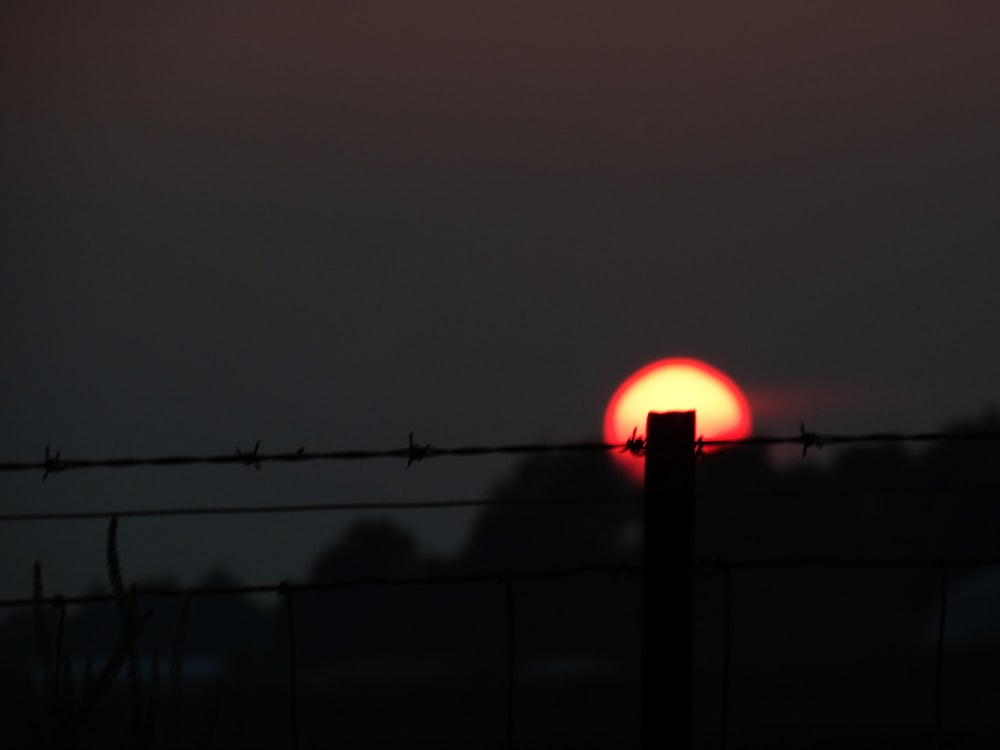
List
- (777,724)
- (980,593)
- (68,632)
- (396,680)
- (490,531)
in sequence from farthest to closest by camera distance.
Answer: (490,531), (980,593), (396,680), (777,724), (68,632)

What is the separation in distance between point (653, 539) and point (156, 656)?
125cm

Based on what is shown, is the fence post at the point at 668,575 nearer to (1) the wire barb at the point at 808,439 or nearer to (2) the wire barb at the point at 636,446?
(2) the wire barb at the point at 636,446

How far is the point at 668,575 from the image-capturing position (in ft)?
10.6

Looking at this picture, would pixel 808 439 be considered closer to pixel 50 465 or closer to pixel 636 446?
pixel 636 446

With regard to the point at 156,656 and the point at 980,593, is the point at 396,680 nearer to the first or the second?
the point at 980,593

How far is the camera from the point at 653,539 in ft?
10.6

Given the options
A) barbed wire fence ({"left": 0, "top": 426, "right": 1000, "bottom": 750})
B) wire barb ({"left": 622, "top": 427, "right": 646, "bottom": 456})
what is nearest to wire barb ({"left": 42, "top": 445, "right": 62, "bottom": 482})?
barbed wire fence ({"left": 0, "top": 426, "right": 1000, "bottom": 750})

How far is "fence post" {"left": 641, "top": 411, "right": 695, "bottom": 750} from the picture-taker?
10.6 feet

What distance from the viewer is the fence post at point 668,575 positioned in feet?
10.6

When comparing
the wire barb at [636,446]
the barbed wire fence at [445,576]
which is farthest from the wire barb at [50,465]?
the wire barb at [636,446]

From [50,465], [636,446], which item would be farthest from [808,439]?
[50,465]

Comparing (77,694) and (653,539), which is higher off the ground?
(653,539)

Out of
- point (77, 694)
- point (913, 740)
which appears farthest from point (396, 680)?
point (77, 694)

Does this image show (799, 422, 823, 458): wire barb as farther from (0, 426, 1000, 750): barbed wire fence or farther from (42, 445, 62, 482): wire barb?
(42, 445, 62, 482): wire barb
